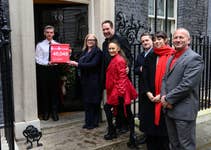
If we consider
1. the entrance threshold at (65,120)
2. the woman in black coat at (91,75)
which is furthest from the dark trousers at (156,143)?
the entrance threshold at (65,120)

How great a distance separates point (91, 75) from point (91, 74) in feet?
0.06

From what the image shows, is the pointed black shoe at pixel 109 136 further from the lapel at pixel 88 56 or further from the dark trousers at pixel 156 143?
the lapel at pixel 88 56

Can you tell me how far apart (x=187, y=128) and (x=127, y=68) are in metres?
1.47

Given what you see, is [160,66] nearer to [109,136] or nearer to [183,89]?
[183,89]

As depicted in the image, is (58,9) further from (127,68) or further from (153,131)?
(153,131)

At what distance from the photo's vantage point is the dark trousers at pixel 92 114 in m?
5.15

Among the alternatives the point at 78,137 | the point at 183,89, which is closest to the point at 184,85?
the point at 183,89

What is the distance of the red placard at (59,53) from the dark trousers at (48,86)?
437mm

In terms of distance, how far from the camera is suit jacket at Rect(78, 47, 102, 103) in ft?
16.0

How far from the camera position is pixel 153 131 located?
3949mm

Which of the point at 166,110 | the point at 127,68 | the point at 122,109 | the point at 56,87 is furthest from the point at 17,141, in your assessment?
the point at 166,110

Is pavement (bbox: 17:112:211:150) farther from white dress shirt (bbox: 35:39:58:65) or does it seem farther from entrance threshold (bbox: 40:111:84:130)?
white dress shirt (bbox: 35:39:58:65)

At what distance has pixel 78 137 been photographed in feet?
15.8

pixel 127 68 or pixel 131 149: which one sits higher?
pixel 127 68
